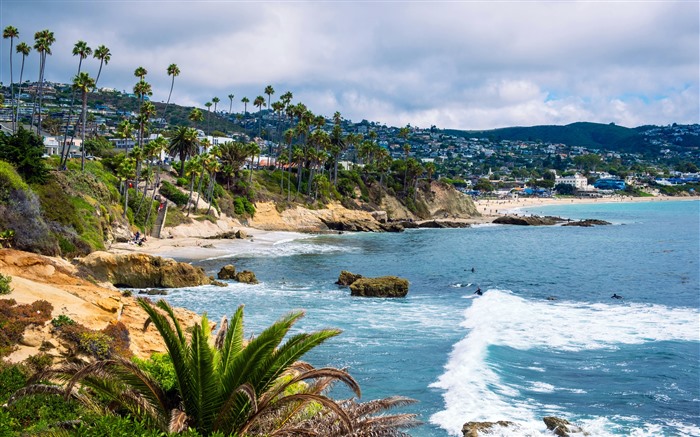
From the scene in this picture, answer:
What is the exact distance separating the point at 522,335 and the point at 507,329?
1.32 meters

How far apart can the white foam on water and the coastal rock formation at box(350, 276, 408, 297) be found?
5.02 m

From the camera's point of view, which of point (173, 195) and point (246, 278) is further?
point (173, 195)

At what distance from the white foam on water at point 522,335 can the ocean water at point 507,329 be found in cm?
8

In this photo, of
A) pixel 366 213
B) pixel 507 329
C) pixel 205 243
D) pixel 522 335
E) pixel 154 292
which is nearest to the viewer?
pixel 522 335

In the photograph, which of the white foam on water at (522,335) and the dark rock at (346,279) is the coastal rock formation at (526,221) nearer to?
the white foam on water at (522,335)

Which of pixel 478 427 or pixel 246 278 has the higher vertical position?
pixel 478 427

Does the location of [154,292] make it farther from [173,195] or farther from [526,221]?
[526,221]

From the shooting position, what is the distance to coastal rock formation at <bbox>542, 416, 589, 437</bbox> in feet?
54.1

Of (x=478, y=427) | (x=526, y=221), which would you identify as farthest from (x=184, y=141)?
(x=526, y=221)

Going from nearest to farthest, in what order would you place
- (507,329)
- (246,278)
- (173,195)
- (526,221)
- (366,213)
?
1. (507,329)
2. (246,278)
3. (173,195)
4. (366,213)
5. (526,221)

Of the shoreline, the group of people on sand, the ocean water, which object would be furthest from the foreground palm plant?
the group of people on sand

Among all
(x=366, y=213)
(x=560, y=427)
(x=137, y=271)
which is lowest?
(x=137, y=271)

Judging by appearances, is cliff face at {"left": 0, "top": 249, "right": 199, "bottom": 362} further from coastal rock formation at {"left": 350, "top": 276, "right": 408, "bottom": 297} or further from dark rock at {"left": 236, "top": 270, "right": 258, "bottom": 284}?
dark rock at {"left": 236, "top": 270, "right": 258, "bottom": 284}

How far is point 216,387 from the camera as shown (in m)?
9.79
